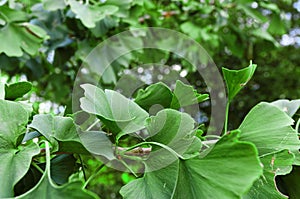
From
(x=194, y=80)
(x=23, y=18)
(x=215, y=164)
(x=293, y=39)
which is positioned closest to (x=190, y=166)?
(x=215, y=164)

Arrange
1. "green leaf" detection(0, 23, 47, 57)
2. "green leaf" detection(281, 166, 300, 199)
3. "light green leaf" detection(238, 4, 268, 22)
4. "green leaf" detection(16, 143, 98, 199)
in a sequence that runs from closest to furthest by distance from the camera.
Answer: "green leaf" detection(16, 143, 98, 199), "green leaf" detection(281, 166, 300, 199), "green leaf" detection(0, 23, 47, 57), "light green leaf" detection(238, 4, 268, 22)

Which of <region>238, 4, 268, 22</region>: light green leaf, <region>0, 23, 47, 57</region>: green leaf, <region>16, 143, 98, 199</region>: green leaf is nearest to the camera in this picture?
<region>16, 143, 98, 199</region>: green leaf

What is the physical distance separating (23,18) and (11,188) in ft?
1.58

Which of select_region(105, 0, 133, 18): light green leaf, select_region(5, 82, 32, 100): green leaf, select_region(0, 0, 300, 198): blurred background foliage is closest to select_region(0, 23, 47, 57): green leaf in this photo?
select_region(0, 0, 300, 198): blurred background foliage

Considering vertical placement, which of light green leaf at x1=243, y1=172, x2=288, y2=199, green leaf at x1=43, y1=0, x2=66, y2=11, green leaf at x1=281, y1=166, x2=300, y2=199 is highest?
light green leaf at x1=243, y1=172, x2=288, y2=199

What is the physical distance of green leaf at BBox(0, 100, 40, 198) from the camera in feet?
0.69

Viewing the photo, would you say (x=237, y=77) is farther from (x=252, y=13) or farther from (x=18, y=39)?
(x=252, y=13)

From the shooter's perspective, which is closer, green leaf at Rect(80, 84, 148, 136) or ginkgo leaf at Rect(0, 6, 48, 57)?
green leaf at Rect(80, 84, 148, 136)

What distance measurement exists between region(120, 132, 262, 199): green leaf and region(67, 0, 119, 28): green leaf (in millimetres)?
409

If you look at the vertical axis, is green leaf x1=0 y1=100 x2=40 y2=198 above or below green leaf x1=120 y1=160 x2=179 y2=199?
above

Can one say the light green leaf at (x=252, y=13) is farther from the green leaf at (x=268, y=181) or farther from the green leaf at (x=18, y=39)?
the green leaf at (x=268, y=181)

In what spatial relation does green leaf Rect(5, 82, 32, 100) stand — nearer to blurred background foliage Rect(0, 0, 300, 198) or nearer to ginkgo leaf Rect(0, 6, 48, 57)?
blurred background foliage Rect(0, 0, 300, 198)

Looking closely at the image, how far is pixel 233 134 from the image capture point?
20 centimetres

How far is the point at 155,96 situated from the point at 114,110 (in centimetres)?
4
